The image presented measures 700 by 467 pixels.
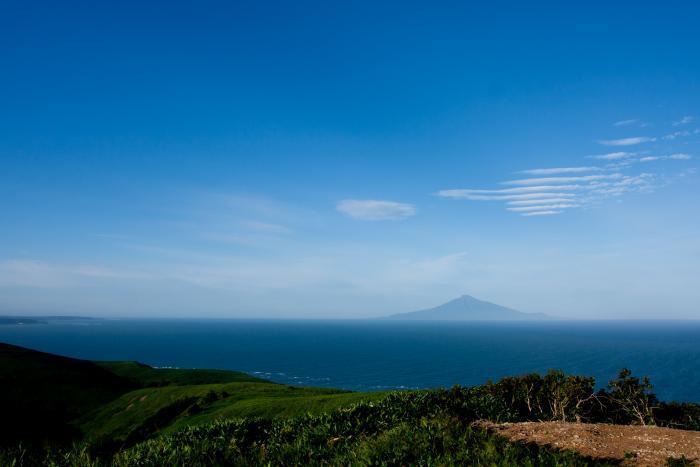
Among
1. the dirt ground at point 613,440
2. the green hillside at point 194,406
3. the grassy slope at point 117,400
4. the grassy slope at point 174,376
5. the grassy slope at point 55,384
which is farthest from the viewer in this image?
the grassy slope at point 174,376

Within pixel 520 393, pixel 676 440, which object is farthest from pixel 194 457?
pixel 520 393

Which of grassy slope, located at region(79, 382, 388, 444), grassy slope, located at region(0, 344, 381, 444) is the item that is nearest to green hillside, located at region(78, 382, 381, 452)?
grassy slope, located at region(79, 382, 388, 444)

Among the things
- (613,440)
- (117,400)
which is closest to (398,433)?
(613,440)

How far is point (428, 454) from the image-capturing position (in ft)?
43.3

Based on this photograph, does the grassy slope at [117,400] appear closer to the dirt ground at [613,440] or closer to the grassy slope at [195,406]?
the grassy slope at [195,406]

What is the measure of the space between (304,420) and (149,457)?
7.85m

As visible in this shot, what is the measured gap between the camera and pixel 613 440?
1775 centimetres

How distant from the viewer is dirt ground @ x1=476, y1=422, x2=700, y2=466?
16.0 meters

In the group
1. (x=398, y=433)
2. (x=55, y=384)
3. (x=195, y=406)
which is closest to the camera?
(x=398, y=433)

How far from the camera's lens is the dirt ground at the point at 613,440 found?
52.4ft

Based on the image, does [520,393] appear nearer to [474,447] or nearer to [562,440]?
[562,440]

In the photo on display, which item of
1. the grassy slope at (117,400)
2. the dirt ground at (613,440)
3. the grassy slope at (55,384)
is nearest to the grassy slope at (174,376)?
the grassy slope at (117,400)

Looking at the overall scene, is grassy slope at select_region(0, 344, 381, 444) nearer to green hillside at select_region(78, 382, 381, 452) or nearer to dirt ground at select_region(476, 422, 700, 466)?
green hillside at select_region(78, 382, 381, 452)

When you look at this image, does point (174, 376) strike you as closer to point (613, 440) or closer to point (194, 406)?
point (194, 406)
